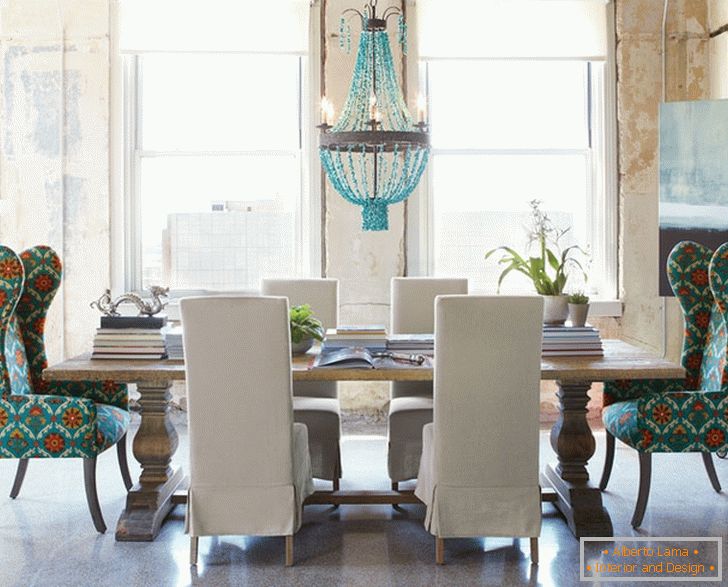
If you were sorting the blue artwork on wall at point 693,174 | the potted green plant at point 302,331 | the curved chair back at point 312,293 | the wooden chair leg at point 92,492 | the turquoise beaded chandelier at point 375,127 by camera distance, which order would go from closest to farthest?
the turquoise beaded chandelier at point 375,127 < the wooden chair leg at point 92,492 < the potted green plant at point 302,331 < the curved chair back at point 312,293 < the blue artwork on wall at point 693,174

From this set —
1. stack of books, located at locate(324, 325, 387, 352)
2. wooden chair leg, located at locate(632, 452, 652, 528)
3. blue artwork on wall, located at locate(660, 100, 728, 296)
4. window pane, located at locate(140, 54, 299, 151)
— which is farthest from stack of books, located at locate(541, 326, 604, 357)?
window pane, located at locate(140, 54, 299, 151)

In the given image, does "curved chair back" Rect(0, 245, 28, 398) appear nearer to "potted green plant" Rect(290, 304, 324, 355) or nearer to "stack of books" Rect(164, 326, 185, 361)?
"stack of books" Rect(164, 326, 185, 361)

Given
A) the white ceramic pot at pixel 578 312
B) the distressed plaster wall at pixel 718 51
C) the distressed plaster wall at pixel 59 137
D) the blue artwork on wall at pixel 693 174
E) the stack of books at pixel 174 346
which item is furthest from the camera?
the distressed plaster wall at pixel 59 137

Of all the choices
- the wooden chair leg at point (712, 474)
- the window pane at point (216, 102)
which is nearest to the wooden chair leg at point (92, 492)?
the wooden chair leg at point (712, 474)

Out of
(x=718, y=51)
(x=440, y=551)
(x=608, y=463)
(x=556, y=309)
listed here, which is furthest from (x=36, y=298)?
(x=718, y=51)

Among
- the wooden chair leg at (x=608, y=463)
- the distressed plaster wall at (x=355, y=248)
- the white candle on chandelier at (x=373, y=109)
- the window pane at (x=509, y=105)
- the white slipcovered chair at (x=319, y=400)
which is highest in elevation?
the window pane at (x=509, y=105)

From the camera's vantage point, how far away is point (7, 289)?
3484 millimetres

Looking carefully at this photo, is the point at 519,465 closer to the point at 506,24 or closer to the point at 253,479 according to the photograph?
the point at 253,479

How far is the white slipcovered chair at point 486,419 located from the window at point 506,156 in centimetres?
276

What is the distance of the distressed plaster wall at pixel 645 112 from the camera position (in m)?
5.60

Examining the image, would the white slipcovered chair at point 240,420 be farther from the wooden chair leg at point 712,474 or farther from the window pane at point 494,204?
the window pane at point 494,204

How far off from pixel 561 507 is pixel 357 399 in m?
2.15

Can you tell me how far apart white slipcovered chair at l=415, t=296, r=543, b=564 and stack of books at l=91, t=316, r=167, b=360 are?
121 cm

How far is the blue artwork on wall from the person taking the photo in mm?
5238
